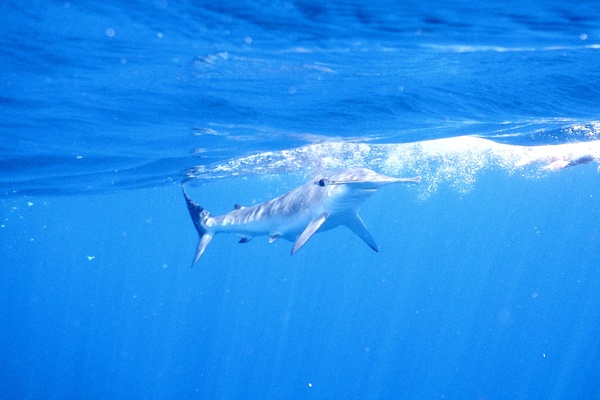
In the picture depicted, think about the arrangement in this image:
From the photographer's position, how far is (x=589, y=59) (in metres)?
9.41

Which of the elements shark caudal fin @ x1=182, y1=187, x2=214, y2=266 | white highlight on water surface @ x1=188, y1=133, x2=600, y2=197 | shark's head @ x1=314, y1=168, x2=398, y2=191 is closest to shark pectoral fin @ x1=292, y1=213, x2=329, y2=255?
shark's head @ x1=314, y1=168, x2=398, y2=191

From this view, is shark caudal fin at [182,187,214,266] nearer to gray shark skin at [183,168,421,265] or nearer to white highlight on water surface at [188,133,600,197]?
gray shark skin at [183,168,421,265]

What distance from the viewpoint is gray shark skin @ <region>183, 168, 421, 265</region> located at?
8.77m

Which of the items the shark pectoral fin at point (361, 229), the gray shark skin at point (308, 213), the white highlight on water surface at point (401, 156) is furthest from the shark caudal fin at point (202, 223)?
the white highlight on water surface at point (401, 156)

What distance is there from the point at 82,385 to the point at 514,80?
5736 cm

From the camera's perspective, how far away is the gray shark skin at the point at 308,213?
877 cm

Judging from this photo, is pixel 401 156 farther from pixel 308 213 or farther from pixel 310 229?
pixel 310 229

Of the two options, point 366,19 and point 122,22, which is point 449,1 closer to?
point 366,19

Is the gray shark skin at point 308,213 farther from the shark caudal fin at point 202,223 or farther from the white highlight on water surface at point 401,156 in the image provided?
the white highlight on water surface at point 401,156

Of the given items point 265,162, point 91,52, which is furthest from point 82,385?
point 91,52

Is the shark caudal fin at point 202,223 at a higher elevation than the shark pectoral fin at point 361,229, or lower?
lower

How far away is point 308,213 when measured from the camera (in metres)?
9.96

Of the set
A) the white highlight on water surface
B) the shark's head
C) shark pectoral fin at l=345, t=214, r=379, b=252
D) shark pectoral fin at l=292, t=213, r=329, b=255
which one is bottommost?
the white highlight on water surface

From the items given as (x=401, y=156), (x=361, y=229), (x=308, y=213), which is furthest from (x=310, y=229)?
(x=401, y=156)
